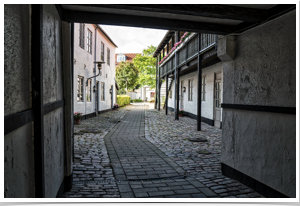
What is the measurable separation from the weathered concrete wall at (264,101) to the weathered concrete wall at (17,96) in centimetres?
278

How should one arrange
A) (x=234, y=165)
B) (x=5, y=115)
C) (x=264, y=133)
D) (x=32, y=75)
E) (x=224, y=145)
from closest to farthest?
1. (x=5, y=115)
2. (x=32, y=75)
3. (x=264, y=133)
4. (x=234, y=165)
5. (x=224, y=145)

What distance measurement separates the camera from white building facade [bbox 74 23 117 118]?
1255 cm

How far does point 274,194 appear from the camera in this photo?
A: 10.1 feet

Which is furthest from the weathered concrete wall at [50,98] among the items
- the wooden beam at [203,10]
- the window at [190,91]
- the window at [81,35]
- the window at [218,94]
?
the window at [190,91]

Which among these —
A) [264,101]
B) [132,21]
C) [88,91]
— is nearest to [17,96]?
[132,21]

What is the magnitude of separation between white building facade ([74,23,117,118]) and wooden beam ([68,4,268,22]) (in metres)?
9.79

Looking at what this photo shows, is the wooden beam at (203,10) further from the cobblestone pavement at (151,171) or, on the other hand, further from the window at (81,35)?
the window at (81,35)

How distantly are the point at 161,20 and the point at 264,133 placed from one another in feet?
7.21

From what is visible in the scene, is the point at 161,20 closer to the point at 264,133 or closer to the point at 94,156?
the point at 264,133

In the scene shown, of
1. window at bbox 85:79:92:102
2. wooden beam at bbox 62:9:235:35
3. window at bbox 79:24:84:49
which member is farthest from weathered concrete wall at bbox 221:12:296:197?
window at bbox 85:79:92:102

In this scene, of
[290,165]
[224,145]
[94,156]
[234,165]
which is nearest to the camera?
[290,165]

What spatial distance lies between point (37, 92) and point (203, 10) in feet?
7.14

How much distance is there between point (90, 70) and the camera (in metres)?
15.0

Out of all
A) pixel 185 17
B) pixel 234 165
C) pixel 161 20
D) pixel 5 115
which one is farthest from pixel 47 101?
pixel 234 165
